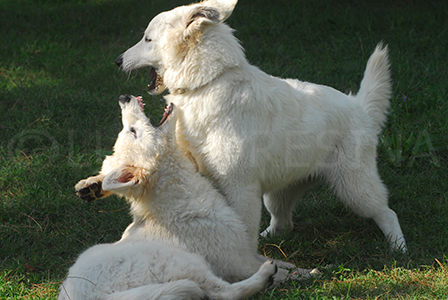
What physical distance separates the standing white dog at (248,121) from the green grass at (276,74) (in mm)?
511

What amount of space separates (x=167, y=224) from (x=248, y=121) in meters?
0.94

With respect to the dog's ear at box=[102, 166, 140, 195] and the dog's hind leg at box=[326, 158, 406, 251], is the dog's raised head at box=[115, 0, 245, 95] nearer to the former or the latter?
the dog's ear at box=[102, 166, 140, 195]

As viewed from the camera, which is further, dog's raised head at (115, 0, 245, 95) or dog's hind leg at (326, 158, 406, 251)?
dog's hind leg at (326, 158, 406, 251)

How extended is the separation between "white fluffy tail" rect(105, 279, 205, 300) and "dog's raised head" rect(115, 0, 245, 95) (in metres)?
1.39

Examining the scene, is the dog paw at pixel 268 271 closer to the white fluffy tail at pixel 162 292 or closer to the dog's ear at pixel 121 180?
the white fluffy tail at pixel 162 292

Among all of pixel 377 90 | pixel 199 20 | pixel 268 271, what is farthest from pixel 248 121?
pixel 377 90

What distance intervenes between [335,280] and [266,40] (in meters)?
5.41

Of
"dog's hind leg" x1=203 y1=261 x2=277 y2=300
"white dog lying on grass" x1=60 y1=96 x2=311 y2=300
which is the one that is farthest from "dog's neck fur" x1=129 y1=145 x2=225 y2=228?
"dog's hind leg" x1=203 y1=261 x2=277 y2=300

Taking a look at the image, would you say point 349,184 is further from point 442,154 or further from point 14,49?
point 14,49

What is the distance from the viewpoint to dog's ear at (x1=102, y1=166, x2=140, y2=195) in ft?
9.76

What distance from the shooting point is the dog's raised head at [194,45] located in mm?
3287

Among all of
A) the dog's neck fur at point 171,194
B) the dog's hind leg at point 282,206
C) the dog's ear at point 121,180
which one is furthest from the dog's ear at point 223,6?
the dog's hind leg at point 282,206

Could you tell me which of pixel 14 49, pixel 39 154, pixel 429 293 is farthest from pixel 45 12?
pixel 429 293

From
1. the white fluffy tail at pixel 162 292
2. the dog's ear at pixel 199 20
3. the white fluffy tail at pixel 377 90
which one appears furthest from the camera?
the white fluffy tail at pixel 377 90
